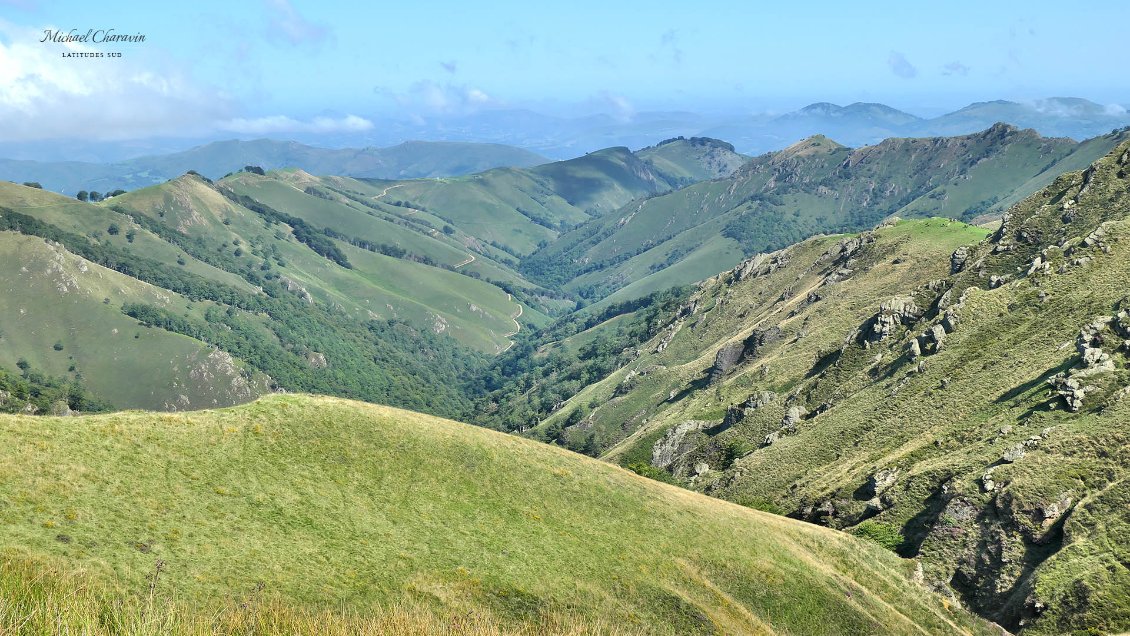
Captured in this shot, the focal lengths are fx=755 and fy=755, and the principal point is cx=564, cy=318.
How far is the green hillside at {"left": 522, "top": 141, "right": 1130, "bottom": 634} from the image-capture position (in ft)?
252

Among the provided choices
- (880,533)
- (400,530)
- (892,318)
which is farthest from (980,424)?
(400,530)

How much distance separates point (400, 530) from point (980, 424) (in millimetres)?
83572

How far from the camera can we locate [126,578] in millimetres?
45000

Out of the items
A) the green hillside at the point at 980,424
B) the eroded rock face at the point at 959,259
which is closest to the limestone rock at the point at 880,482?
the green hillside at the point at 980,424

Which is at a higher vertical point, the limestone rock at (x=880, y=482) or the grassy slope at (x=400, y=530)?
the grassy slope at (x=400, y=530)

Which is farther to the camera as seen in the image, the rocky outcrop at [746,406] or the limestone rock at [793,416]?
the rocky outcrop at [746,406]

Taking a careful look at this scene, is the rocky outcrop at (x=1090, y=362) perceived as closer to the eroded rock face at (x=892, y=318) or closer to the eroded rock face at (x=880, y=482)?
the eroded rock face at (x=880, y=482)

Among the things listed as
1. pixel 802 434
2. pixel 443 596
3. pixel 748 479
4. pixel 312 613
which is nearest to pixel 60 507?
pixel 312 613

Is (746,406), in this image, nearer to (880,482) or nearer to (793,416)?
(793,416)

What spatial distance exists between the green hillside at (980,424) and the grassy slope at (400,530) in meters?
10.1

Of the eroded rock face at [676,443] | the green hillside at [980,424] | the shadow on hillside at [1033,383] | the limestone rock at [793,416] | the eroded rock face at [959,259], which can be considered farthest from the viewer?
the eroded rock face at [676,443]

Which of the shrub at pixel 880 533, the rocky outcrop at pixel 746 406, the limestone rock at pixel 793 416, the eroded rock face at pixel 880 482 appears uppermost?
the eroded rock face at pixel 880 482

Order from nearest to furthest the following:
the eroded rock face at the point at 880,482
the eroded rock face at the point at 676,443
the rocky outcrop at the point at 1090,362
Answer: the rocky outcrop at the point at 1090,362
the eroded rock face at the point at 880,482
the eroded rock face at the point at 676,443

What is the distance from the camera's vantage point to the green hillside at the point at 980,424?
76875 mm
